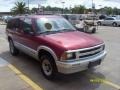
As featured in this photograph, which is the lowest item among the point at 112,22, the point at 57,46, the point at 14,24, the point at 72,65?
the point at 72,65

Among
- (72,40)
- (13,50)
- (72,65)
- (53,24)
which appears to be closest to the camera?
(72,65)

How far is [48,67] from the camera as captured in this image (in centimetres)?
616

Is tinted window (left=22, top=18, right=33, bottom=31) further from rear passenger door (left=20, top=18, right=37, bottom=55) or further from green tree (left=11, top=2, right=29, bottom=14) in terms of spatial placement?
green tree (left=11, top=2, right=29, bottom=14)

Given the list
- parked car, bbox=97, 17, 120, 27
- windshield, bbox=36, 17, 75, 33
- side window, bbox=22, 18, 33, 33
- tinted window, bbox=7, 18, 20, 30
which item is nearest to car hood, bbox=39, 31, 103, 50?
windshield, bbox=36, 17, 75, 33

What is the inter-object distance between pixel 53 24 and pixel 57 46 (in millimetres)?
1596

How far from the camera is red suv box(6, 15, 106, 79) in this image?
5527mm

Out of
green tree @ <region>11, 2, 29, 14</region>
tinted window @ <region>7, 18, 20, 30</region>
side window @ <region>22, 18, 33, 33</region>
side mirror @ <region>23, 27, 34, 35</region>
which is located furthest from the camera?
green tree @ <region>11, 2, 29, 14</region>

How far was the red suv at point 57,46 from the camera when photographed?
18.1ft

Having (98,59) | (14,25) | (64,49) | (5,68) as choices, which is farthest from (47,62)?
(14,25)

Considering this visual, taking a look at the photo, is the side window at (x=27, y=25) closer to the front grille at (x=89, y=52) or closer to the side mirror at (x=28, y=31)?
the side mirror at (x=28, y=31)

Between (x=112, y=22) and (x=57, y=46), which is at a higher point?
(x=57, y=46)

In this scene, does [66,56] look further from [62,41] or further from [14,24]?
[14,24]

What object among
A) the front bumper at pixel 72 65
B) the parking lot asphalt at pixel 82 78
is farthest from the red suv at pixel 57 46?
the parking lot asphalt at pixel 82 78

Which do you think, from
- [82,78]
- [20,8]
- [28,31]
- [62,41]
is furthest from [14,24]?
[20,8]
